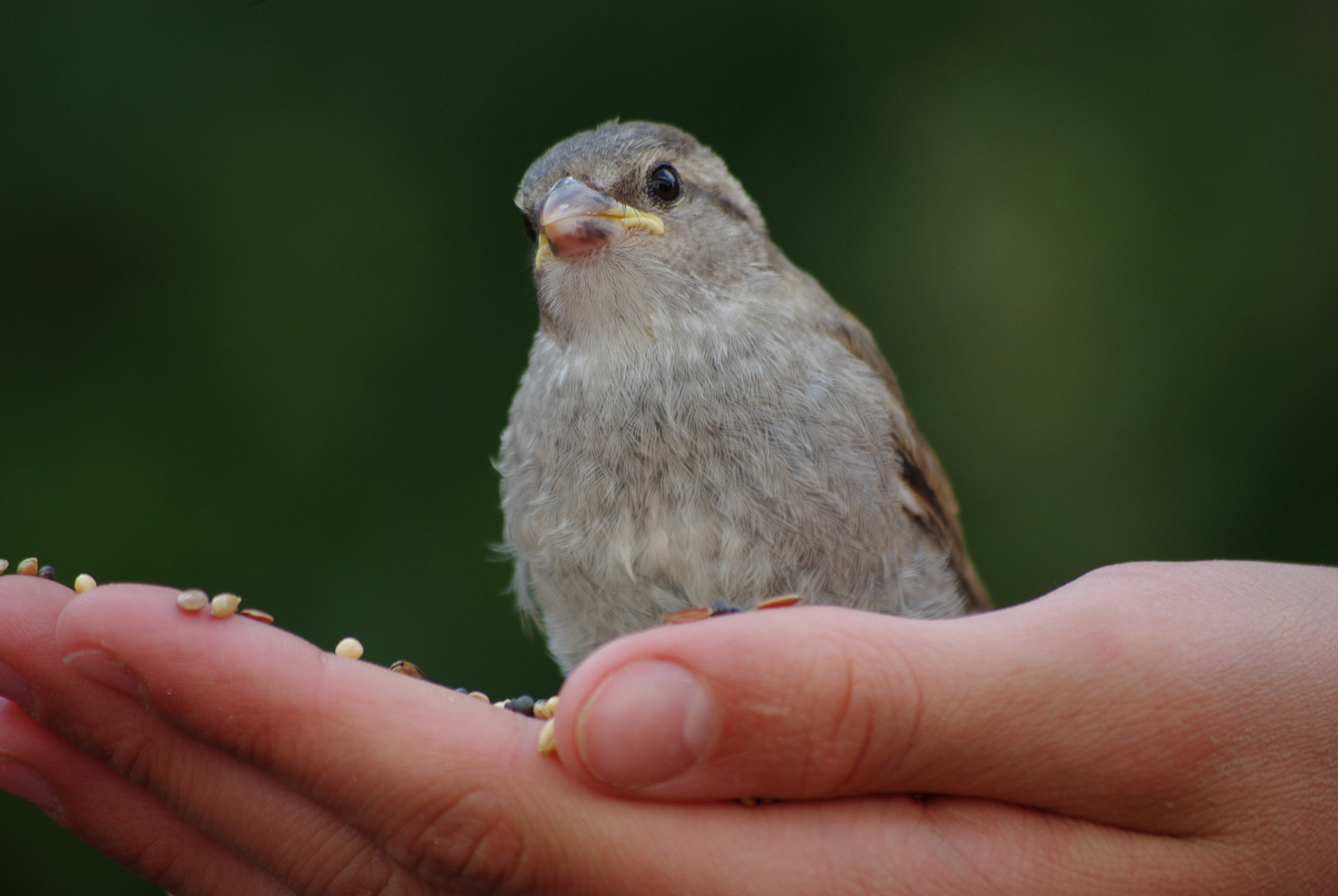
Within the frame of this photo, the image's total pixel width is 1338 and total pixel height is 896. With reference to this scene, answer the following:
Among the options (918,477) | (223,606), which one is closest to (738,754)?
(223,606)

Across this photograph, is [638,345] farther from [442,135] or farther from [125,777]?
[442,135]

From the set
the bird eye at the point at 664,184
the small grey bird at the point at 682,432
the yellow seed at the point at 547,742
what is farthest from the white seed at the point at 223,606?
the bird eye at the point at 664,184

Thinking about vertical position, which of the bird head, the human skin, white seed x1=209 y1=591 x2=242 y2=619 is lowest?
the human skin

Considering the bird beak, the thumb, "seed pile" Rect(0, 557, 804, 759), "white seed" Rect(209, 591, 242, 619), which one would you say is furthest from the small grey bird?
"white seed" Rect(209, 591, 242, 619)

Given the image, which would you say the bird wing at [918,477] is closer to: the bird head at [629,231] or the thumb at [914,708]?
the bird head at [629,231]

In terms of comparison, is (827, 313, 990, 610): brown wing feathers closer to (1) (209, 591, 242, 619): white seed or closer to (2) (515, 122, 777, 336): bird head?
(2) (515, 122, 777, 336): bird head

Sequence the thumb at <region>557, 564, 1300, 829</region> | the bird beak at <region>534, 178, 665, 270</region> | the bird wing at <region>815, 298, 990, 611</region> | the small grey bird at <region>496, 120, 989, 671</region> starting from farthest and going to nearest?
the bird wing at <region>815, 298, 990, 611</region>
the bird beak at <region>534, 178, 665, 270</region>
the small grey bird at <region>496, 120, 989, 671</region>
the thumb at <region>557, 564, 1300, 829</region>
